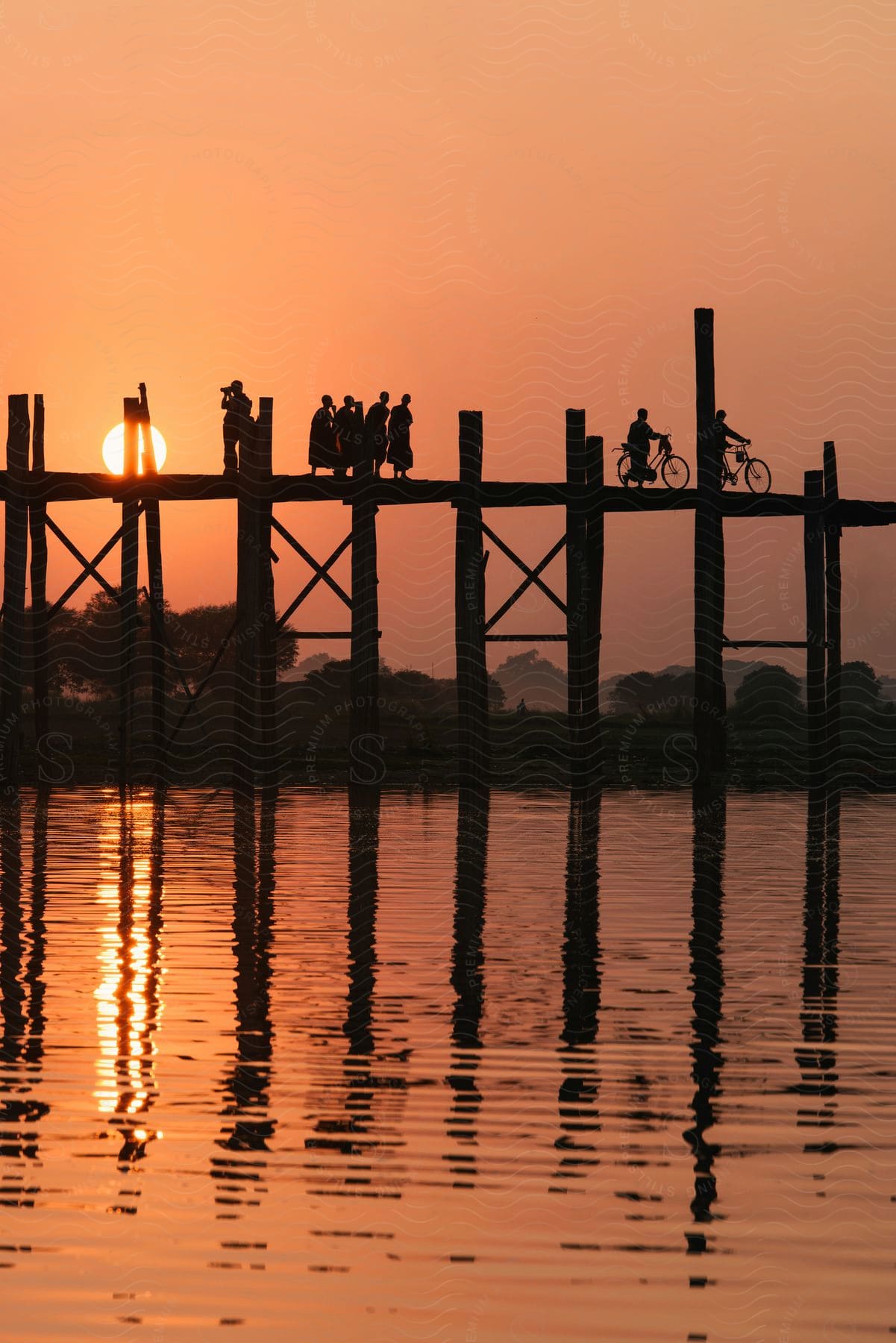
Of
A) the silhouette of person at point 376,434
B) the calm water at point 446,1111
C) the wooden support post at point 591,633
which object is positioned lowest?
the calm water at point 446,1111

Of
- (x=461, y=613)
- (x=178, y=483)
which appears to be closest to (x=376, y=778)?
(x=461, y=613)

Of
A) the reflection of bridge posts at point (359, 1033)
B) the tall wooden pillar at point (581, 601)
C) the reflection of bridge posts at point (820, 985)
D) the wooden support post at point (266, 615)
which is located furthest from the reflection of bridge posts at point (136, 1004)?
the tall wooden pillar at point (581, 601)

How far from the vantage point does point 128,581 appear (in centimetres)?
2203

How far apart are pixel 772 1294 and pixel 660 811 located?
15938mm

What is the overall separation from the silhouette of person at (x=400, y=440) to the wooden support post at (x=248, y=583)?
1.52 meters

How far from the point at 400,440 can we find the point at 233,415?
1.97 metres

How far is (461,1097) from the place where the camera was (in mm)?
7117

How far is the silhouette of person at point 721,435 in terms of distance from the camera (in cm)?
2148

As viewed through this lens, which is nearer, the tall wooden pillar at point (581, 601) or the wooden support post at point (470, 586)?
the wooden support post at point (470, 586)

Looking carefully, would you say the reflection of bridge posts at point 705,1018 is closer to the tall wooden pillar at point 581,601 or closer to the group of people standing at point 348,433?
the tall wooden pillar at point 581,601

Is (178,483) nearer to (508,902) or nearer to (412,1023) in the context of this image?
(508,902)

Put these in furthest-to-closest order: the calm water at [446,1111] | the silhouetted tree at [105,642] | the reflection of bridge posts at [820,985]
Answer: the silhouetted tree at [105,642] < the reflection of bridge posts at [820,985] < the calm water at [446,1111]

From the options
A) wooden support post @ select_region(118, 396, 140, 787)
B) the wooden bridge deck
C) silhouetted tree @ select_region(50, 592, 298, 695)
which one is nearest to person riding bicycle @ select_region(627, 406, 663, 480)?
the wooden bridge deck

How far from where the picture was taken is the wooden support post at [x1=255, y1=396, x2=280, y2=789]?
21.3 m
